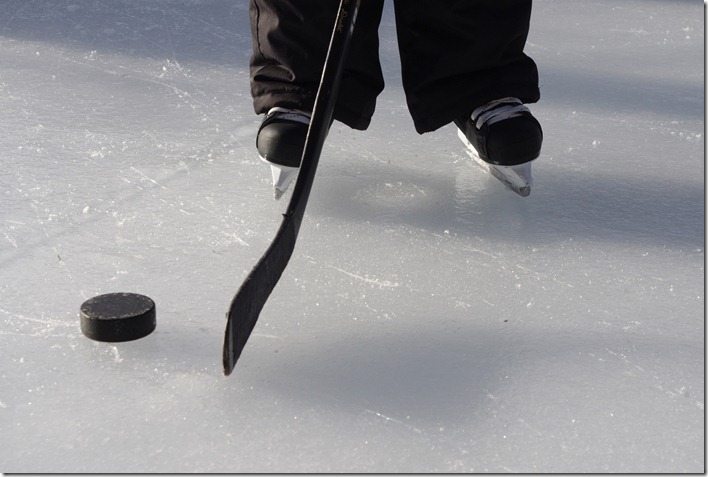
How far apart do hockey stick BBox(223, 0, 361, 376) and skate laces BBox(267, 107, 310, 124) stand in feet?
0.87

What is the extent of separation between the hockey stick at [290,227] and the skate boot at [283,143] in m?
0.23

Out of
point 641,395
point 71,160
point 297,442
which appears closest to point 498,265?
point 641,395

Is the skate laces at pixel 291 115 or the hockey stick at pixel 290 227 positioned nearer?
the hockey stick at pixel 290 227

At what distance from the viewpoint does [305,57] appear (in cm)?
159

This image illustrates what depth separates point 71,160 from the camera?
1719 mm

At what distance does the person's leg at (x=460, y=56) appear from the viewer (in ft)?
5.29

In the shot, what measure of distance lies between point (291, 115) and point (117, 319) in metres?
0.54

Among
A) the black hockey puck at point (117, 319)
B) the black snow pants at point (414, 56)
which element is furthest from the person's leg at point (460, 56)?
the black hockey puck at point (117, 319)

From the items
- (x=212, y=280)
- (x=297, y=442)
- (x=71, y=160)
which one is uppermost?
(x=297, y=442)

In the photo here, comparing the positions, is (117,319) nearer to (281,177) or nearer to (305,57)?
(281,177)

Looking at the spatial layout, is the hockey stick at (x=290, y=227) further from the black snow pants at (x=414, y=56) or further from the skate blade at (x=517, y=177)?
the skate blade at (x=517, y=177)

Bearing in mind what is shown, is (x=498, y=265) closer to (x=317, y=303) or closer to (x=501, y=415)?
(x=317, y=303)

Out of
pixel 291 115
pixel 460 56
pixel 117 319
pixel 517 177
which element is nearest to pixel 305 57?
pixel 291 115

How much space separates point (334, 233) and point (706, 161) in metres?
0.76
